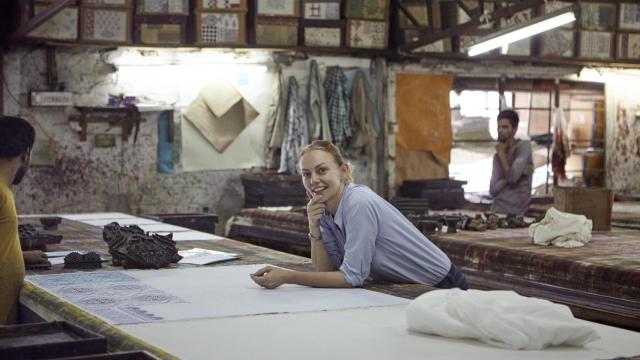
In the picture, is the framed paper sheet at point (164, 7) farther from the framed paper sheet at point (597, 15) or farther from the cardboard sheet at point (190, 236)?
the framed paper sheet at point (597, 15)

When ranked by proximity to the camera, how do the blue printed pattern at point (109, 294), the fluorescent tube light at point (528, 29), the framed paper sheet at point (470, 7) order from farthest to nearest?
the framed paper sheet at point (470, 7), the fluorescent tube light at point (528, 29), the blue printed pattern at point (109, 294)

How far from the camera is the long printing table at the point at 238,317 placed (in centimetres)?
285

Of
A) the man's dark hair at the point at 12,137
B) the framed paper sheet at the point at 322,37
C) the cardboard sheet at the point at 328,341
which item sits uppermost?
the framed paper sheet at the point at 322,37

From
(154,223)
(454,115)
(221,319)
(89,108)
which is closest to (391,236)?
(221,319)

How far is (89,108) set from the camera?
454 inches

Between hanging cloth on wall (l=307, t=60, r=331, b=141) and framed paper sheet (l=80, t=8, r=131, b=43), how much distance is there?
8.03ft

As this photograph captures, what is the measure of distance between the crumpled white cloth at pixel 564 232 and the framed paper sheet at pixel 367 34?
266 inches

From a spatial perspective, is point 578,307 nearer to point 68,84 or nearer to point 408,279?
point 408,279

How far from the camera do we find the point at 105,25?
1138cm

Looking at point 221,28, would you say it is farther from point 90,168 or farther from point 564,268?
point 564,268

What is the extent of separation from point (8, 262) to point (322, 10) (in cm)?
873

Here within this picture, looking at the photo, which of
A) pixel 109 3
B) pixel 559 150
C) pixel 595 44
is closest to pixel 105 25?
pixel 109 3

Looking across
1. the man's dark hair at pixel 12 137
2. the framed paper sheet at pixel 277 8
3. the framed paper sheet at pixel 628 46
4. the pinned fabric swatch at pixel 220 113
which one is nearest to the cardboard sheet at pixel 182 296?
the man's dark hair at pixel 12 137

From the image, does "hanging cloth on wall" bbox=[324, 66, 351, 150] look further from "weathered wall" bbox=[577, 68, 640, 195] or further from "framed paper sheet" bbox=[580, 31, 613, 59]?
"weathered wall" bbox=[577, 68, 640, 195]
